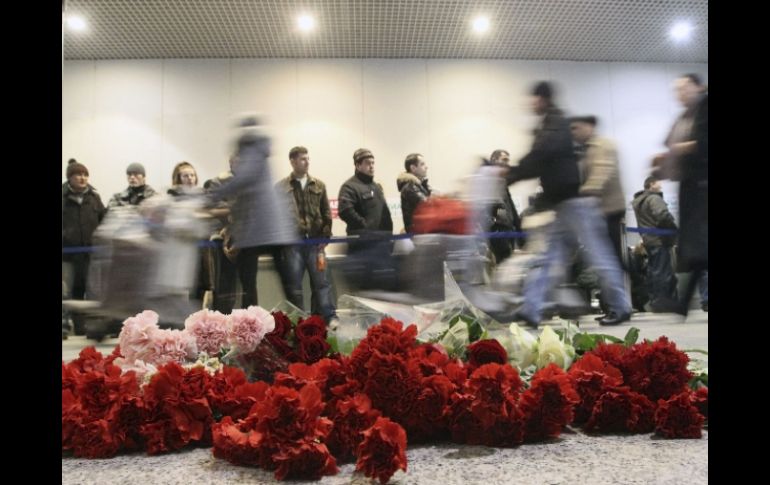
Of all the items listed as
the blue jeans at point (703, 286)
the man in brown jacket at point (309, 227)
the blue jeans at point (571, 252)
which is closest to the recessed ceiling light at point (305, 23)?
the man in brown jacket at point (309, 227)

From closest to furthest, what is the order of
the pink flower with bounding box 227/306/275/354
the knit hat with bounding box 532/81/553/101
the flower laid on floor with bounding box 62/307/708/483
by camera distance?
the flower laid on floor with bounding box 62/307/708/483
the pink flower with bounding box 227/306/275/354
the knit hat with bounding box 532/81/553/101

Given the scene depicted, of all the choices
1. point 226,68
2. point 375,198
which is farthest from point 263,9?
point 375,198

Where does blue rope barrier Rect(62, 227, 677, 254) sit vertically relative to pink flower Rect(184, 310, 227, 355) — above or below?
above

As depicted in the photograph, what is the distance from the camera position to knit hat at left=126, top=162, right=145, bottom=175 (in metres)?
0.73

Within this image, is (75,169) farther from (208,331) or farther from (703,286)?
(703,286)

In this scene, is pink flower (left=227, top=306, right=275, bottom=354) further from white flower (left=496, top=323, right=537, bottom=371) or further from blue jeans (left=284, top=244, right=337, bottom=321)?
white flower (left=496, top=323, right=537, bottom=371)

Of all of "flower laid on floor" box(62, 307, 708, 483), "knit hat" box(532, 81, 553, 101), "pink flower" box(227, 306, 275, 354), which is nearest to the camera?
"flower laid on floor" box(62, 307, 708, 483)

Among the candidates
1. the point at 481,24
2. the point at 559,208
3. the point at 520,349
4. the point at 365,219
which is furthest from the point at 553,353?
the point at 481,24

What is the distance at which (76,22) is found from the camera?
64 centimetres

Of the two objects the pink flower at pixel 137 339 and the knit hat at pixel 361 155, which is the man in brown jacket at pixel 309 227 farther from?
the pink flower at pixel 137 339

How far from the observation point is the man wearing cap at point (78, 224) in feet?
2.00

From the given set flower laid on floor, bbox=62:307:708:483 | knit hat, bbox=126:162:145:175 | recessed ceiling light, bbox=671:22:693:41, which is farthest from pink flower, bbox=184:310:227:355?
recessed ceiling light, bbox=671:22:693:41

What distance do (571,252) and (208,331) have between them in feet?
1.40
